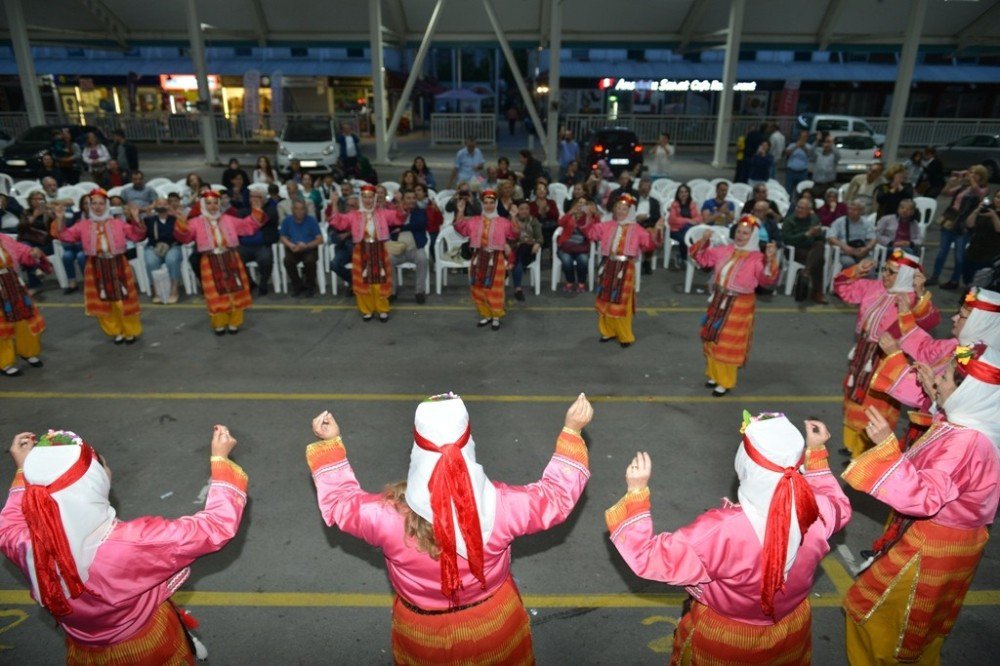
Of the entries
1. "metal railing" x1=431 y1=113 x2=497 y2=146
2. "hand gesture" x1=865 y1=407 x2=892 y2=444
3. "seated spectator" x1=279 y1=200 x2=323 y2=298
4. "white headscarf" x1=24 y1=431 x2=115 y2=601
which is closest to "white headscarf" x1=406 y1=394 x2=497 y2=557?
"white headscarf" x1=24 y1=431 x2=115 y2=601

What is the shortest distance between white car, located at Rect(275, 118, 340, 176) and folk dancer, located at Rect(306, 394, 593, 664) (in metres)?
16.9

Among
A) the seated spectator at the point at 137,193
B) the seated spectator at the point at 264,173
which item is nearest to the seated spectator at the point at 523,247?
the seated spectator at the point at 264,173

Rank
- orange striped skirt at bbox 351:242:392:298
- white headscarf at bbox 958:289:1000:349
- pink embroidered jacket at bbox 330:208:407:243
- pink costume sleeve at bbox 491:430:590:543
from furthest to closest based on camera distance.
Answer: orange striped skirt at bbox 351:242:392:298, pink embroidered jacket at bbox 330:208:407:243, white headscarf at bbox 958:289:1000:349, pink costume sleeve at bbox 491:430:590:543

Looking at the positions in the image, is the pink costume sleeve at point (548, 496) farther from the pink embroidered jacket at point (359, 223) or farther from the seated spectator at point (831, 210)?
the seated spectator at point (831, 210)

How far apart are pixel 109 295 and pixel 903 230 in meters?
10.2

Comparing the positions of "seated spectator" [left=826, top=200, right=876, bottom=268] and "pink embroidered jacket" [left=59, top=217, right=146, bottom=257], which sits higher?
"pink embroidered jacket" [left=59, top=217, right=146, bottom=257]

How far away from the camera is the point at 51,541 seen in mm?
2381

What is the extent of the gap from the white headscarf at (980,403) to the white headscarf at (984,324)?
3.13ft

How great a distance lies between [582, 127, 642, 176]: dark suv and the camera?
18.1m

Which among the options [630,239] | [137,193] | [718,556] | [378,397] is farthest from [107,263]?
[718,556]

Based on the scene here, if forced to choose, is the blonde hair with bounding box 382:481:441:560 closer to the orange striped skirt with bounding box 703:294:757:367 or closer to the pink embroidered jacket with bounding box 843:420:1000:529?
the pink embroidered jacket with bounding box 843:420:1000:529

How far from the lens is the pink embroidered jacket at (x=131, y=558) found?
8.27ft

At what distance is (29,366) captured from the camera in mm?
7406

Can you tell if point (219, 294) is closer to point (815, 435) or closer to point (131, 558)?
point (131, 558)
